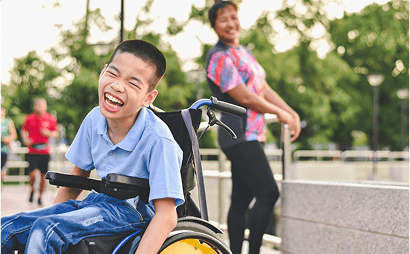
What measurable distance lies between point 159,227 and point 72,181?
1.44 feet

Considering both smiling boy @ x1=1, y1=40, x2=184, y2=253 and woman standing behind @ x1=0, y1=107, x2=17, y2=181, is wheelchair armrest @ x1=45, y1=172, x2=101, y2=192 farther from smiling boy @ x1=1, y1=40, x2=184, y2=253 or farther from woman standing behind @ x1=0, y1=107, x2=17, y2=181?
woman standing behind @ x1=0, y1=107, x2=17, y2=181

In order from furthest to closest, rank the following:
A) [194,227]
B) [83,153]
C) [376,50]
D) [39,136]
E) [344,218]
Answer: [376,50] → [39,136] → [344,218] → [83,153] → [194,227]

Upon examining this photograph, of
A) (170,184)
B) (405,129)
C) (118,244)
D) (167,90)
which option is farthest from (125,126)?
(405,129)

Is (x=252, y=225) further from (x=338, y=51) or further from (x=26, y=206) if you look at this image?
(x=338, y=51)

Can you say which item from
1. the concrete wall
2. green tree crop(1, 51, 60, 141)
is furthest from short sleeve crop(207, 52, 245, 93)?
green tree crop(1, 51, 60, 141)

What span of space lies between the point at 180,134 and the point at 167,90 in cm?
1949

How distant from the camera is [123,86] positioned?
1762 millimetres

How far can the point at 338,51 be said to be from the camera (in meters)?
26.6

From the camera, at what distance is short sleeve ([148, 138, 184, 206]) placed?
5.41ft

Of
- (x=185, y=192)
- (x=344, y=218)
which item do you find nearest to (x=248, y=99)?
(x=344, y=218)

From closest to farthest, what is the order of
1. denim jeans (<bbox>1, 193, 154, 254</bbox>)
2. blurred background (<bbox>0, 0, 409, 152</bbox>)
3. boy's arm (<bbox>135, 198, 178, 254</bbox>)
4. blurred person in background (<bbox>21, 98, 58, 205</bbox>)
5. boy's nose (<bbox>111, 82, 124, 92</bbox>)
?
denim jeans (<bbox>1, 193, 154, 254</bbox>) < boy's arm (<bbox>135, 198, 178, 254</bbox>) < boy's nose (<bbox>111, 82, 124, 92</bbox>) < blurred person in background (<bbox>21, 98, 58, 205</bbox>) < blurred background (<bbox>0, 0, 409, 152</bbox>)

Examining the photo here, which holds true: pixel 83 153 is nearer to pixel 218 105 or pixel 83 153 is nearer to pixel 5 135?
pixel 218 105

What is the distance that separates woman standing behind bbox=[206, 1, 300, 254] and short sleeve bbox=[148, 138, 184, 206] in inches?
52.0

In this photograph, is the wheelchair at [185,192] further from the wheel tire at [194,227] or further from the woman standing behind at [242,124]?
the woman standing behind at [242,124]
